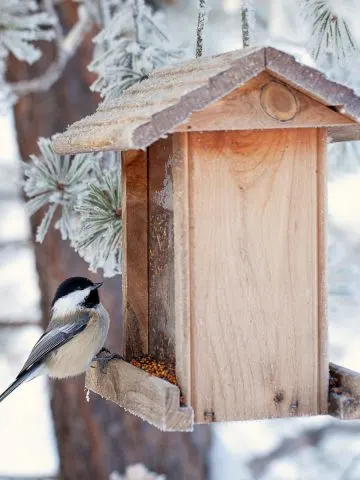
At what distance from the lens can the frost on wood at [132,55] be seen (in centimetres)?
325

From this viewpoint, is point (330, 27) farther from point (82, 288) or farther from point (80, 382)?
point (80, 382)

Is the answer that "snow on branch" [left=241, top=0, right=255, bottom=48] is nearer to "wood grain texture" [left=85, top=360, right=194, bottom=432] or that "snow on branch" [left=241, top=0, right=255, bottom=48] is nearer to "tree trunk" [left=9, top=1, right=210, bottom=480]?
"wood grain texture" [left=85, top=360, right=194, bottom=432]

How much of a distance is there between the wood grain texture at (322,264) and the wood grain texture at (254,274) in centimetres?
1

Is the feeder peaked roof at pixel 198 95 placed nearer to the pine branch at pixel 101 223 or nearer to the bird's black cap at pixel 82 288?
the pine branch at pixel 101 223

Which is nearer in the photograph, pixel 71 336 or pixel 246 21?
pixel 246 21

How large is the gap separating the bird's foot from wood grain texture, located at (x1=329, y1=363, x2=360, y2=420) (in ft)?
2.03

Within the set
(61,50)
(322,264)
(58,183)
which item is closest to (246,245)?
(322,264)

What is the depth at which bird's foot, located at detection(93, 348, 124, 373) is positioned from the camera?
2.72 m

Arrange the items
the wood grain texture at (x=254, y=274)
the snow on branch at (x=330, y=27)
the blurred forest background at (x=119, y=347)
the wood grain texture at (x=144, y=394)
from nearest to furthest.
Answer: the wood grain texture at (x=144, y=394) < the wood grain texture at (x=254, y=274) < the snow on branch at (x=330, y=27) < the blurred forest background at (x=119, y=347)

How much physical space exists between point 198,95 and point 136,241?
729 millimetres

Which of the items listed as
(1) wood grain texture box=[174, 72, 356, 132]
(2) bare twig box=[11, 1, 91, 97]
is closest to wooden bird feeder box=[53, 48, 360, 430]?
(1) wood grain texture box=[174, 72, 356, 132]

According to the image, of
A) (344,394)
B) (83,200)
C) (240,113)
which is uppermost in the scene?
(240,113)

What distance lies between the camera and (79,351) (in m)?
2.95

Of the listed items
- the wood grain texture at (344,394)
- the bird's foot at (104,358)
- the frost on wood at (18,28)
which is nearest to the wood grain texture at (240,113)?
the wood grain texture at (344,394)
